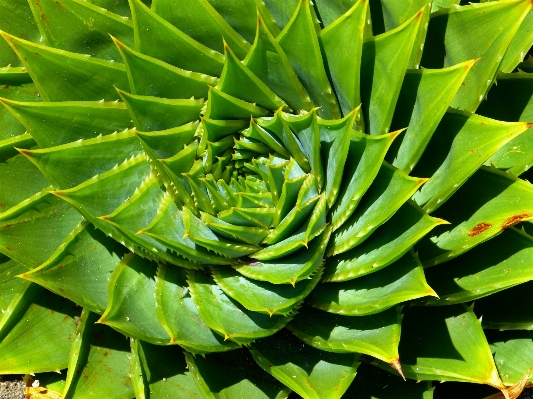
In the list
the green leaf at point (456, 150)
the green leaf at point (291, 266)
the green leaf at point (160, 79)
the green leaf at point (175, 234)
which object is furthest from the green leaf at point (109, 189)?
the green leaf at point (456, 150)

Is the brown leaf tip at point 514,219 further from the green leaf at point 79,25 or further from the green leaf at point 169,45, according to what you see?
the green leaf at point 79,25

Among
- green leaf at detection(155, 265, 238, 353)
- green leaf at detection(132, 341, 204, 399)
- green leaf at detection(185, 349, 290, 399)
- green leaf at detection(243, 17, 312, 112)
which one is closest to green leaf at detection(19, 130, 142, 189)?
green leaf at detection(155, 265, 238, 353)

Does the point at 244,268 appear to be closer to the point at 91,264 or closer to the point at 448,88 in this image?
the point at 91,264

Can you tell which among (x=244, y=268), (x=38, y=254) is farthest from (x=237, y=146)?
(x=38, y=254)

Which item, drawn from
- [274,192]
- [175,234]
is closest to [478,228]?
[274,192]

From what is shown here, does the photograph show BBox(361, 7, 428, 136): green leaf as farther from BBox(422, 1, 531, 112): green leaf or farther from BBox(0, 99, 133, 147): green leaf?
BBox(0, 99, 133, 147): green leaf

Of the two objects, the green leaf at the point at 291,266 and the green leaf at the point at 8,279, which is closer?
the green leaf at the point at 291,266
